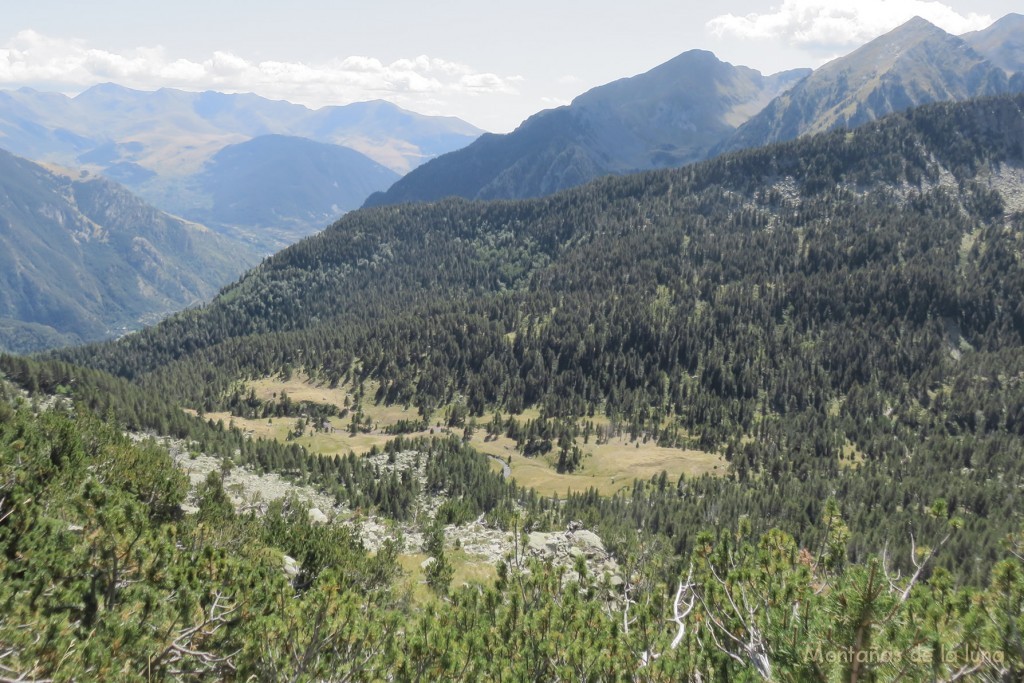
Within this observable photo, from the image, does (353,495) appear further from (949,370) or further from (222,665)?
(949,370)

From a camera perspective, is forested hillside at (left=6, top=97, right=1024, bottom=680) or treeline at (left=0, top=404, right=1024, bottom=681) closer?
treeline at (left=0, top=404, right=1024, bottom=681)

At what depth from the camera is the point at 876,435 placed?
146250mm

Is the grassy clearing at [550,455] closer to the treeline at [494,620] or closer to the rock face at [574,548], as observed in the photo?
the rock face at [574,548]

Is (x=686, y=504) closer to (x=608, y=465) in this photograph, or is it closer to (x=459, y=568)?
(x=608, y=465)

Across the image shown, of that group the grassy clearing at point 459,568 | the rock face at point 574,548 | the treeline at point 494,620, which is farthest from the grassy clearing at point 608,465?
the treeline at point 494,620

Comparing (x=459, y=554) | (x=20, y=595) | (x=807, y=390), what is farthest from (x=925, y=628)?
(x=807, y=390)

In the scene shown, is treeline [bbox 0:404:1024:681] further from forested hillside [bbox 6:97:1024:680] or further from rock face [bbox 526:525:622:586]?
rock face [bbox 526:525:622:586]

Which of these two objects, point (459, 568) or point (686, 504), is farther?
point (686, 504)

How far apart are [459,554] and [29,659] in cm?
4001

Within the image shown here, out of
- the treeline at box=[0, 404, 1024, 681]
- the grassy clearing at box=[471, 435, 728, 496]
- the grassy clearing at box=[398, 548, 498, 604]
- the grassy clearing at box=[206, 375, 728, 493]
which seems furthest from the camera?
the grassy clearing at box=[206, 375, 728, 493]

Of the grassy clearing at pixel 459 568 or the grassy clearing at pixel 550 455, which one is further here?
the grassy clearing at pixel 550 455

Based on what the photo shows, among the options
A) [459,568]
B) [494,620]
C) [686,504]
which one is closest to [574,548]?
[459,568]

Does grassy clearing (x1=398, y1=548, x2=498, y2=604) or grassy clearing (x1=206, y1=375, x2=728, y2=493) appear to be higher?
grassy clearing (x1=398, y1=548, x2=498, y2=604)

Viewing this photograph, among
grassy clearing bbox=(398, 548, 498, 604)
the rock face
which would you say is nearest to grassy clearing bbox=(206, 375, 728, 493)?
the rock face
